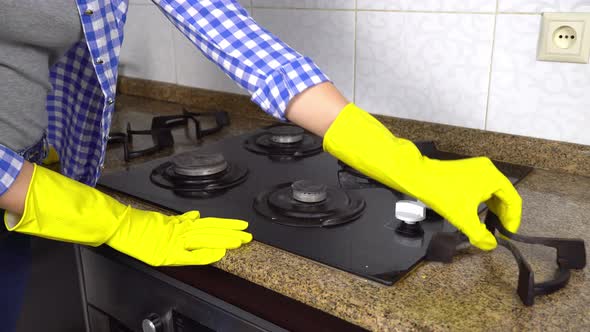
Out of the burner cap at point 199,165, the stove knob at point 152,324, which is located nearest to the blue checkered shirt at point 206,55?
the burner cap at point 199,165

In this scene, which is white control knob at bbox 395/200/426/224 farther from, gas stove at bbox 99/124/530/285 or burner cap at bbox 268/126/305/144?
burner cap at bbox 268/126/305/144

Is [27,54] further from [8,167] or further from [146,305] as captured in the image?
[146,305]

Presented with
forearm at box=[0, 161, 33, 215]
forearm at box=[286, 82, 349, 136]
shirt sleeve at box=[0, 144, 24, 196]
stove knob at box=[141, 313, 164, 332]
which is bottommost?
stove knob at box=[141, 313, 164, 332]

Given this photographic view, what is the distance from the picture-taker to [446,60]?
42.7 inches

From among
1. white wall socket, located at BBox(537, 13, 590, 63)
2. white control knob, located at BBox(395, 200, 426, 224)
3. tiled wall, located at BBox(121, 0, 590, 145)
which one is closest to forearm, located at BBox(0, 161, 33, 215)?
white control knob, located at BBox(395, 200, 426, 224)

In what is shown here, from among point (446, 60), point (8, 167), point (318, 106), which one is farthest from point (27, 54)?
point (446, 60)

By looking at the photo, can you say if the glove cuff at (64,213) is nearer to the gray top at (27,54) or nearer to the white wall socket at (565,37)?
the gray top at (27,54)

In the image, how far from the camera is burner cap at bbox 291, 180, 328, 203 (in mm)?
829

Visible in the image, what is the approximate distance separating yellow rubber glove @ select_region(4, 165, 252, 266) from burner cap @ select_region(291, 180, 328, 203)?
0.12m

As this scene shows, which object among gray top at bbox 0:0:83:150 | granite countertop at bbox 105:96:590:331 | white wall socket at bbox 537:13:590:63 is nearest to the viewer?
granite countertop at bbox 105:96:590:331

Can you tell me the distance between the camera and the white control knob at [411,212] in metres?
0.73

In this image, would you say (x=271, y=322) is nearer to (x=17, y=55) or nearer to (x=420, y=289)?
(x=420, y=289)

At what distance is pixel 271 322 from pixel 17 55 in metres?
0.48

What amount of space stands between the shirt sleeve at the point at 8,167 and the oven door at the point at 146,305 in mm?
252
